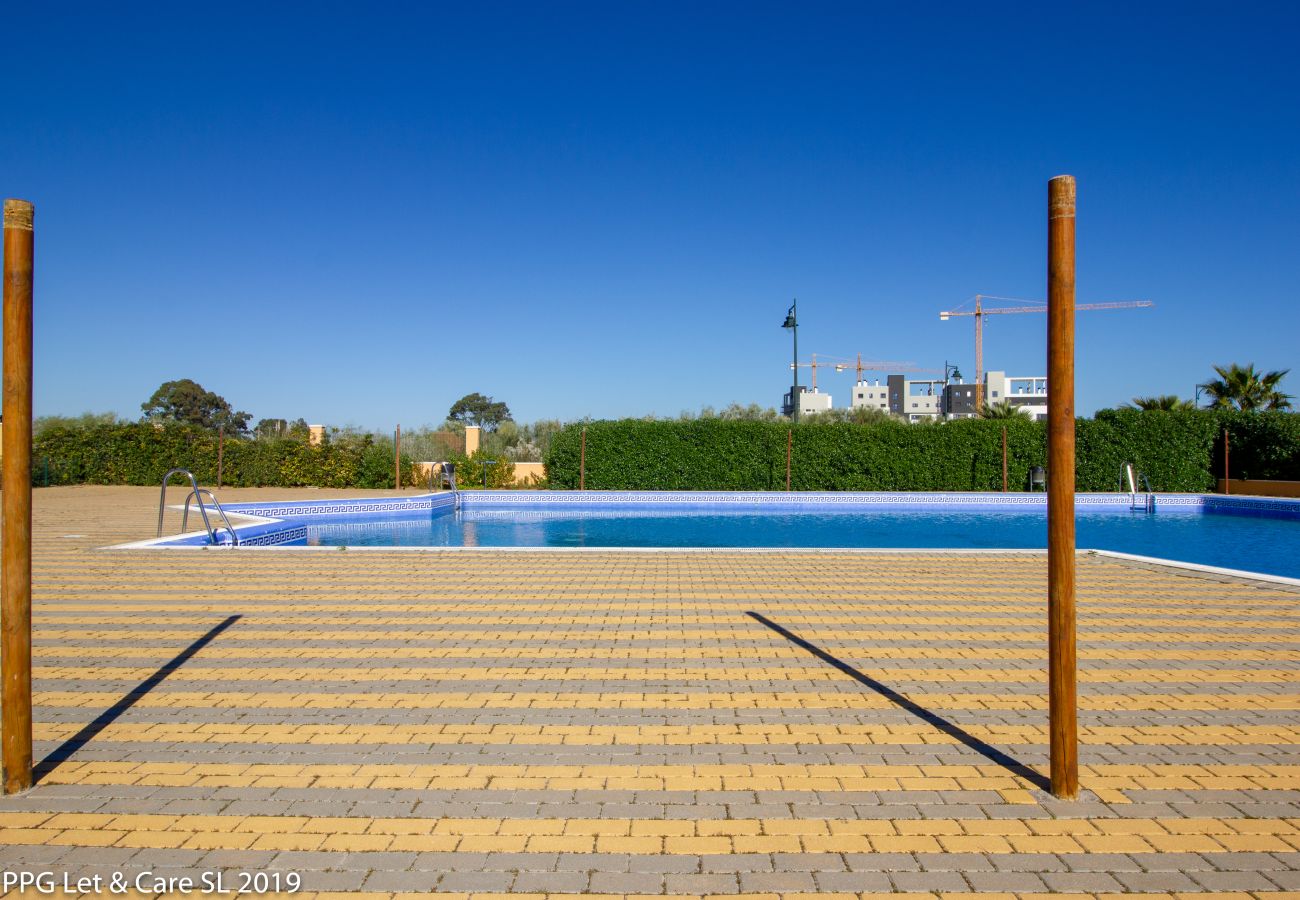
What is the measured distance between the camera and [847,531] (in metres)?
15.1

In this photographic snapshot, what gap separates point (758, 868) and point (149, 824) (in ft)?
7.02

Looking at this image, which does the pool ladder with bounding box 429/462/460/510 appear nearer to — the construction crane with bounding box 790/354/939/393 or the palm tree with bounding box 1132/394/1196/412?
the palm tree with bounding box 1132/394/1196/412

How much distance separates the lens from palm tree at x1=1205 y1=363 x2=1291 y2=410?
80.6 feet

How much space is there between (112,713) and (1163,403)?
88.3 feet

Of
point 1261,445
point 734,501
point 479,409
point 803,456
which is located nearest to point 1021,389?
point 479,409

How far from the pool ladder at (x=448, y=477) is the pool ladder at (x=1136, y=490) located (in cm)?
1660

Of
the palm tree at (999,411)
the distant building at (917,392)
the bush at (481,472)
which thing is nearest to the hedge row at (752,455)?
the bush at (481,472)

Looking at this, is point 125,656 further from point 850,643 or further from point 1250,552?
point 1250,552

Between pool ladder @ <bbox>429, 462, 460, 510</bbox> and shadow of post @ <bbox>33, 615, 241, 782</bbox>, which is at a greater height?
pool ladder @ <bbox>429, 462, 460, 510</bbox>

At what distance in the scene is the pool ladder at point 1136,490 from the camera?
18.9 m

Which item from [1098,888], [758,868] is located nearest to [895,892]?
[758,868]

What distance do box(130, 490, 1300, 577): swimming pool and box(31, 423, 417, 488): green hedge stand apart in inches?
156

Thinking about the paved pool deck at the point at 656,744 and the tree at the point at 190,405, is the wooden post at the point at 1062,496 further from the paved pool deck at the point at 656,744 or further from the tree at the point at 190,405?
the tree at the point at 190,405

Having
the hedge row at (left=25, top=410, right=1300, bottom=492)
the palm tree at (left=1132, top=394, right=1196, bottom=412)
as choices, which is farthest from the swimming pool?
the palm tree at (left=1132, top=394, right=1196, bottom=412)
